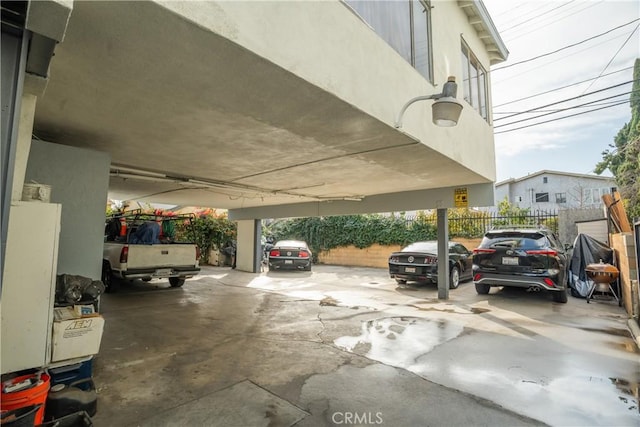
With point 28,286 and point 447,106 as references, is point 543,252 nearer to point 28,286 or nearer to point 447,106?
point 447,106

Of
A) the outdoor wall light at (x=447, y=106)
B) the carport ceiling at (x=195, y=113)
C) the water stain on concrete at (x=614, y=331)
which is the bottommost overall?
the water stain on concrete at (x=614, y=331)

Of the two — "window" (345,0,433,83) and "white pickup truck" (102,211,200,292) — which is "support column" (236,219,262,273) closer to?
"white pickup truck" (102,211,200,292)

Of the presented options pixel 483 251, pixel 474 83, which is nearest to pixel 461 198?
pixel 483 251

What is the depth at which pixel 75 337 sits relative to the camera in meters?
2.92

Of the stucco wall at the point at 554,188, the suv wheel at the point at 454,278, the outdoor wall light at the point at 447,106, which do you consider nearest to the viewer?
the outdoor wall light at the point at 447,106

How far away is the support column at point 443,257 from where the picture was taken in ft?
27.5

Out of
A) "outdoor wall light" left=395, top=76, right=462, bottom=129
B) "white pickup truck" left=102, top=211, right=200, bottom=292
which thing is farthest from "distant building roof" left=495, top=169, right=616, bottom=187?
"outdoor wall light" left=395, top=76, right=462, bottom=129

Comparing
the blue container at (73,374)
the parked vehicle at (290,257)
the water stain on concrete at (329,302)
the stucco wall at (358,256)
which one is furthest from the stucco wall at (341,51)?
the stucco wall at (358,256)

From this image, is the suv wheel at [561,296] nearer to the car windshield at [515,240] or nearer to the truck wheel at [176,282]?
the car windshield at [515,240]

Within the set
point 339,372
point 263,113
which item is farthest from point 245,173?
point 339,372

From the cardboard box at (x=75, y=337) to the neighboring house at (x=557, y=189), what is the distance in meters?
28.8

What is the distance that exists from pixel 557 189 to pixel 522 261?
26.2 meters

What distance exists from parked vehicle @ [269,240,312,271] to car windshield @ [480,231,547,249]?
7.65 metres

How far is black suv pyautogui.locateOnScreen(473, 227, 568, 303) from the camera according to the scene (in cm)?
727
